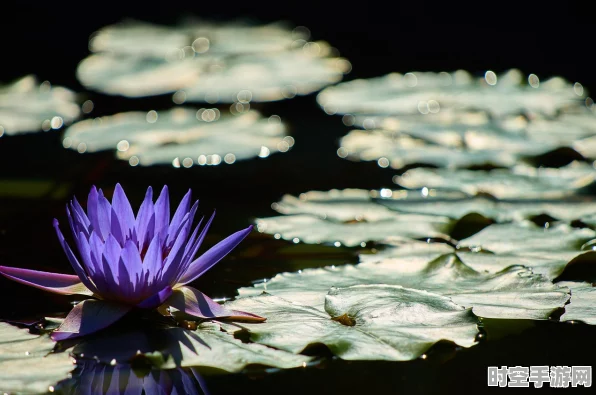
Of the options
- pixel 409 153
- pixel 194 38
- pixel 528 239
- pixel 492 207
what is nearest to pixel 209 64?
pixel 194 38

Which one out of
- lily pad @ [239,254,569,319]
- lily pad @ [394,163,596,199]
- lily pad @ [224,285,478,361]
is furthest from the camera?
lily pad @ [394,163,596,199]

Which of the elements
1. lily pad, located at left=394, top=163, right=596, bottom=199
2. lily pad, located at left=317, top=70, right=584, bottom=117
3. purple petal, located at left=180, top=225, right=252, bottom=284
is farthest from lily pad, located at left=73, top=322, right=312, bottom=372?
lily pad, located at left=317, top=70, right=584, bottom=117

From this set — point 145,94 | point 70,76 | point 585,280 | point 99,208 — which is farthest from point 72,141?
point 585,280

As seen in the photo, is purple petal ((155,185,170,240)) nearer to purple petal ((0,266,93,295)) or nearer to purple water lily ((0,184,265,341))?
purple water lily ((0,184,265,341))

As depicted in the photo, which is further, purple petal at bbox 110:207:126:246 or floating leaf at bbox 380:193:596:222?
floating leaf at bbox 380:193:596:222

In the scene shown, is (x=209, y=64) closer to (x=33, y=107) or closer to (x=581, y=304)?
(x=33, y=107)

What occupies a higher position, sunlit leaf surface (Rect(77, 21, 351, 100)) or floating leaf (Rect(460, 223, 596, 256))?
sunlit leaf surface (Rect(77, 21, 351, 100))

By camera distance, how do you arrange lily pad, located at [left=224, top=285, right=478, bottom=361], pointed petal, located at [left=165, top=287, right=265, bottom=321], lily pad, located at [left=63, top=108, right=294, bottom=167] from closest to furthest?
lily pad, located at [left=224, top=285, right=478, bottom=361] < pointed petal, located at [left=165, top=287, right=265, bottom=321] < lily pad, located at [left=63, top=108, right=294, bottom=167]
